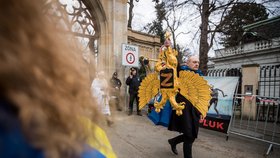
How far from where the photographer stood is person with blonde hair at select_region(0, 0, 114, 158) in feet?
1.71

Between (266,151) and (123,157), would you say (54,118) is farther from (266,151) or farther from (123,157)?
(266,151)

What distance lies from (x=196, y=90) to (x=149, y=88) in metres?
1.03

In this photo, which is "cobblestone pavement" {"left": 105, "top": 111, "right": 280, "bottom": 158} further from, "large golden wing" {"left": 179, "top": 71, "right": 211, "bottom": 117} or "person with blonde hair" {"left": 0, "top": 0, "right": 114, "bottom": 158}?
"person with blonde hair" {"left": 0, "top": 0, "right": 114, "bottom": 158}

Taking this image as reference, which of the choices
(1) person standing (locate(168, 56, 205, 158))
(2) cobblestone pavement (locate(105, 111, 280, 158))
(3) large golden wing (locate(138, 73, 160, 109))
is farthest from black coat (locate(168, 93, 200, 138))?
(2) cobblestone pavement (locate(105, 111, 280, 158))

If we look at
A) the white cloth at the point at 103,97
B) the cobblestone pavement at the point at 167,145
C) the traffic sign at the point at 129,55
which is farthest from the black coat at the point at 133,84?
the white cloth at the point at 103,97

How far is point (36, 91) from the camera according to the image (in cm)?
56

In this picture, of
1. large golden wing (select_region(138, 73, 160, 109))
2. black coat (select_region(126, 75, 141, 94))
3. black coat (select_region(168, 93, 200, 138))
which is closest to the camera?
black coat (select_region(168, 93, 200, 138))

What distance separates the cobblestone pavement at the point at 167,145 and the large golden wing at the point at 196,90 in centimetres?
109

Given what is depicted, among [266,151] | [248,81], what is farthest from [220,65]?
[266,151]

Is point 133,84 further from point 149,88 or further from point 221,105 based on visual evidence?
point 149,88

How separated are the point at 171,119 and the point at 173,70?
0.81 meters

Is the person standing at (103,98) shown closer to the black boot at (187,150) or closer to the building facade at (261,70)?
the black boot at (187,150)

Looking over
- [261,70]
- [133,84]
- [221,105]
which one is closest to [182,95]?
[221,105]

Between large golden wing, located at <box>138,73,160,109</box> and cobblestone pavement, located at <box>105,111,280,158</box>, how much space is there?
536mm
